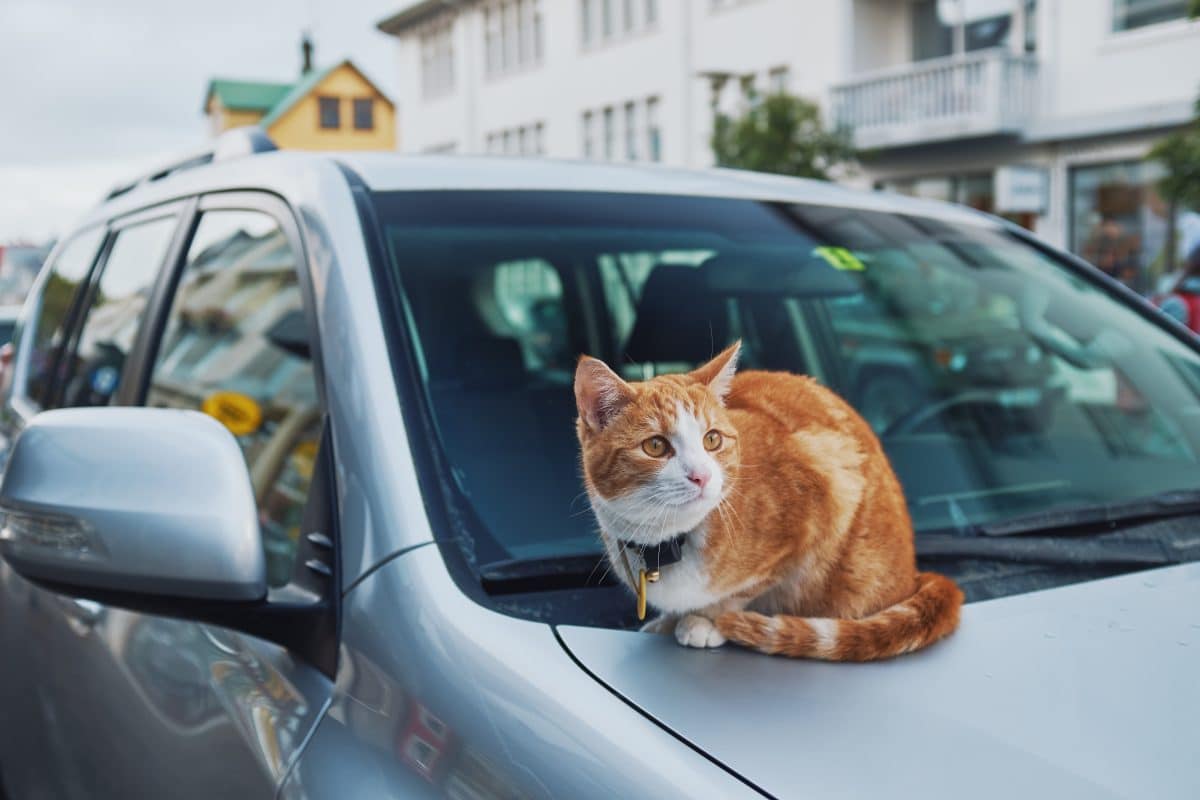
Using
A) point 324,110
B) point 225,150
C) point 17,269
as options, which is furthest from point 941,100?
point 324,110

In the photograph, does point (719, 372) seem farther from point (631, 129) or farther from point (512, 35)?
point (512, 35)

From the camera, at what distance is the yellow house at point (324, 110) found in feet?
172

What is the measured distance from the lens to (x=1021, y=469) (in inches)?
91.4

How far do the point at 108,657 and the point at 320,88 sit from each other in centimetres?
5440

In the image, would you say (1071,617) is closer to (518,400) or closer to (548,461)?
(548,461)

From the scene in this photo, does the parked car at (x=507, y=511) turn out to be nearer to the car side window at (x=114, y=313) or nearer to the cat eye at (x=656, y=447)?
the car side window at (x=114, y=313)

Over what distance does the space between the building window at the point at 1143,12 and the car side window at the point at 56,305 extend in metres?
17.2

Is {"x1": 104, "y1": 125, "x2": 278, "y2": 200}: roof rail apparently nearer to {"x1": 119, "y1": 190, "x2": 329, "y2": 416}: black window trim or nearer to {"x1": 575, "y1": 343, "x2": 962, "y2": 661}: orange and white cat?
{"x1": 119, "y1": 190, "x2": 329, "y2": 416}: black window trim

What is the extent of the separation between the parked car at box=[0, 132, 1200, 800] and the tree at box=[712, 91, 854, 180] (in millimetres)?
17434

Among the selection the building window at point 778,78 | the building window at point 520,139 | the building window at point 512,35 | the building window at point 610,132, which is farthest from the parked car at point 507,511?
the building window at point 512,35

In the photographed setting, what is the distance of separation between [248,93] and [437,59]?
24.0 meters

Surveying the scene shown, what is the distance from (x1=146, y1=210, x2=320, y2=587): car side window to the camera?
2.04m

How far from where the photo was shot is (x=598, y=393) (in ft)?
4.00

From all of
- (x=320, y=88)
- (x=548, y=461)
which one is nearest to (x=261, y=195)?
(x=548, y=461)
